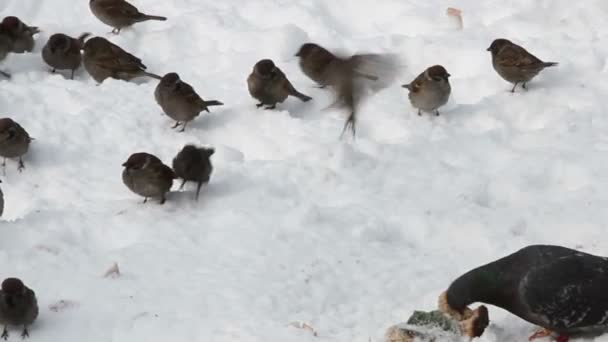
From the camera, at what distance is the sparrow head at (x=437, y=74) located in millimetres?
8375

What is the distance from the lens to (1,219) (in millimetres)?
7262

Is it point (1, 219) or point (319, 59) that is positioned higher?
point (319, 59)

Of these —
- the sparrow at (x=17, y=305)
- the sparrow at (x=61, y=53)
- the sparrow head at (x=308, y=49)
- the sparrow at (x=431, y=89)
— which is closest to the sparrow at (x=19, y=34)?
the sparrow at (x=61, y=53)

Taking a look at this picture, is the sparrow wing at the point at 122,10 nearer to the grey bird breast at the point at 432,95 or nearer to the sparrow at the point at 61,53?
the sparrow at the point at 61,53

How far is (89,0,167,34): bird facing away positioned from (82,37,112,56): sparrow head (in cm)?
46

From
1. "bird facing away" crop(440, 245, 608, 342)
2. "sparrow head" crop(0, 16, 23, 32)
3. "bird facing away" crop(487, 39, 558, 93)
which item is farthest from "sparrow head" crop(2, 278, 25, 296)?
"bird facing away" crop(487, 39, 558, 93)

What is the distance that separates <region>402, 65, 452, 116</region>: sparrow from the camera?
824 cm

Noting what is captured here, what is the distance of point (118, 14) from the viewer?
32.7ft

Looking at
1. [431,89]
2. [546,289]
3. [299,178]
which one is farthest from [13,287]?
[431,89]

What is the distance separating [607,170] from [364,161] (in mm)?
1661

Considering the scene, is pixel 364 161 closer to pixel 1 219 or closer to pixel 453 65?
pixel 453 65

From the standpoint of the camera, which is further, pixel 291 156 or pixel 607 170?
pixel 291 156

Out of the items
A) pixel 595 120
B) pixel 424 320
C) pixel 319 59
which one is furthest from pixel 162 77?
pixel 424 320

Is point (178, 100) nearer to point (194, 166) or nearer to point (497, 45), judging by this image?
point (194, 166)
